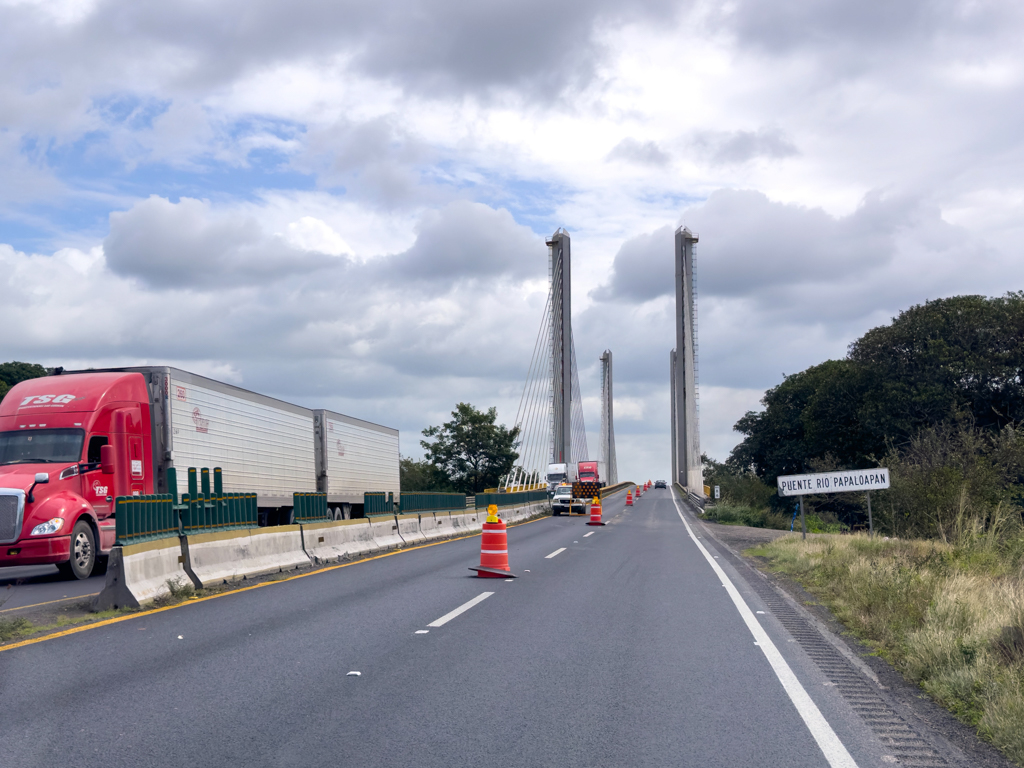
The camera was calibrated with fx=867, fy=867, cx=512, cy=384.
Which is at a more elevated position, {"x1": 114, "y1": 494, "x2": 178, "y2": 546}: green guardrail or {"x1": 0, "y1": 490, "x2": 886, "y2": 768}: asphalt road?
{"x1": 114, "y1": 494, "x2": 178, "y2": 546}: green guardrail

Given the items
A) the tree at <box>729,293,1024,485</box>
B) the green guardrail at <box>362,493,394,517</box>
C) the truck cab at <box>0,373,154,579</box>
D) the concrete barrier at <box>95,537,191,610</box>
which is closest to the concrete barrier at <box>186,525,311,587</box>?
the concrete barrier at <box>95,537,191,610</box>

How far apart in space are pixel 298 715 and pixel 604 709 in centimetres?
214

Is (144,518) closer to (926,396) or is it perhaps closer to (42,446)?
(42,446)

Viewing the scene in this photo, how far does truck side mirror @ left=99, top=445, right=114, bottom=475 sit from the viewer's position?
16.0 meters

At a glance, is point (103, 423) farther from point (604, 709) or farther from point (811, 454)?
point (811, 454)

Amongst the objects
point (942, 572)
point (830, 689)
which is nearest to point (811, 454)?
point (942, 572)

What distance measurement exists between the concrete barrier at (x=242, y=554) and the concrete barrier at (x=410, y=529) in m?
6.42

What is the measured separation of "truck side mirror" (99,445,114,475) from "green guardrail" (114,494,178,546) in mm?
2639

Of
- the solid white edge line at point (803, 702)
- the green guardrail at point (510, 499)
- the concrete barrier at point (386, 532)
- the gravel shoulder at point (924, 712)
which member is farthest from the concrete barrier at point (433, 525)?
the solid white edge line at point (803, 702)

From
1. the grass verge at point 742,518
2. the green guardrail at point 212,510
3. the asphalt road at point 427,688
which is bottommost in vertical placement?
the grass verge at point 742,518

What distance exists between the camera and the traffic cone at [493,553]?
47.0ft

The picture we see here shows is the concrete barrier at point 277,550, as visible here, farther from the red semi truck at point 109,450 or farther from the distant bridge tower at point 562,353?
the distant bridge tower at point 562,353

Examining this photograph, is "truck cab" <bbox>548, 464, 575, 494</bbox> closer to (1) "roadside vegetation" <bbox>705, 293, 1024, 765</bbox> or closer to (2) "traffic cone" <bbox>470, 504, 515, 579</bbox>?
(1) "roadside vegetation" <bbox>705, 293, 1024, 765</bbox>

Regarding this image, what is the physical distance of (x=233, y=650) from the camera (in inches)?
318
